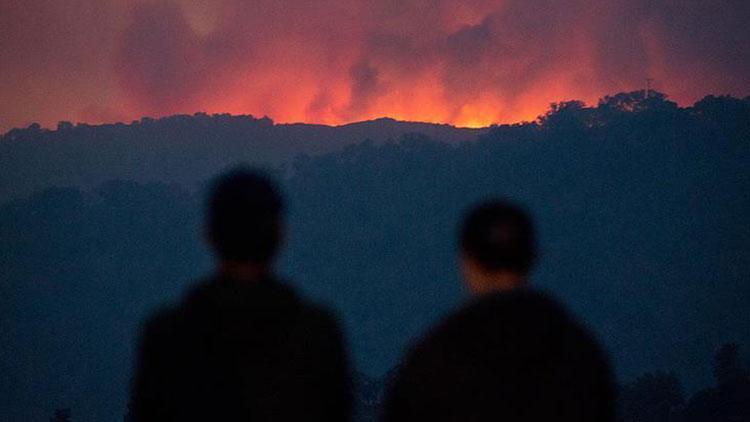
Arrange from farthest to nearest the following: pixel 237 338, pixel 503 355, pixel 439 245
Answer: pixel 439 245 → pixel 237 338 → pixel 503 355

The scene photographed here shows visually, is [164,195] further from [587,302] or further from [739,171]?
[739,171]

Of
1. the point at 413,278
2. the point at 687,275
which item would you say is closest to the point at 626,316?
the point at 687,275

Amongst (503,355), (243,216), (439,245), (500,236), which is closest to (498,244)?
(500,236)

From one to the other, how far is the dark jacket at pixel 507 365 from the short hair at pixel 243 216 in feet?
2.02

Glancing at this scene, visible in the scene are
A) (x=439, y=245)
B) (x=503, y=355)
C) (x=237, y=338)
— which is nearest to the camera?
(x=503, y=355)

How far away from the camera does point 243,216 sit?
2670 millimetres

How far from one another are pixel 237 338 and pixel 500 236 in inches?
35.1

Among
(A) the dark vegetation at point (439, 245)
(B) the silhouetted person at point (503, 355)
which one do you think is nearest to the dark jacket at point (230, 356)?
(B) the silhouetted person at point (503, 355)

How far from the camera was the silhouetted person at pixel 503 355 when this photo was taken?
94.8 inches

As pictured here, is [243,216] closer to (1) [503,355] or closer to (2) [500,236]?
(2) [500,236]

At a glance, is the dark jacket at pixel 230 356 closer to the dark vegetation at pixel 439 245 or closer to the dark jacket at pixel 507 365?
the dark jacket at pixel 507 365

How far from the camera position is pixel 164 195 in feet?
652

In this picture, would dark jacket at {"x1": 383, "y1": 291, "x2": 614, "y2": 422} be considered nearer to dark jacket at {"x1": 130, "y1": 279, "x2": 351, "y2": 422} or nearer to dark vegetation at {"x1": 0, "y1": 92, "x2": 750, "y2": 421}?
dark jacket at {"x1": 130, "y1": 279, "x2": 351, "y2": 422}

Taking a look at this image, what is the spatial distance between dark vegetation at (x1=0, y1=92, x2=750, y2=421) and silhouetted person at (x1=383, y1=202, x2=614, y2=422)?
5556 inches
